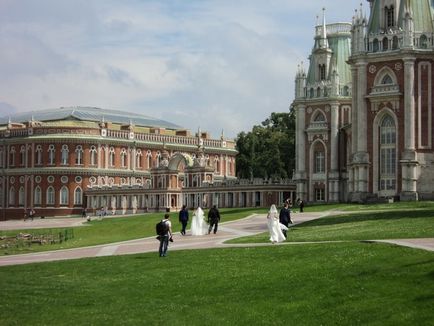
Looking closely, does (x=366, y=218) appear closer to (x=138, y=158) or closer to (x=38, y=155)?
(x=138, y=158)

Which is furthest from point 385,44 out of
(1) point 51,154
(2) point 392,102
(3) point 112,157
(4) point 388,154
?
(1) point 51,154

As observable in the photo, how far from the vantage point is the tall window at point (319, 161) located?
323 ft

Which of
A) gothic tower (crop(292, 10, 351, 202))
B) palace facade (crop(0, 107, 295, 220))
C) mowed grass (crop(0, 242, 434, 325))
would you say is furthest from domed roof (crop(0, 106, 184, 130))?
mowed grass (crop(0, 242, 434, 325))

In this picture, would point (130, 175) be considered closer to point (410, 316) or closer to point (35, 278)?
point (35, 278)

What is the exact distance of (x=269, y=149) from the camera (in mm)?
127812

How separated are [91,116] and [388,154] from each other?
6329 centimetres

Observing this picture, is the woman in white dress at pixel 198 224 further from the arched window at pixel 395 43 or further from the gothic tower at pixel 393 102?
the arched window at pixel 395 43

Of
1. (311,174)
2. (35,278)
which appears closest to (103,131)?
(311,174)

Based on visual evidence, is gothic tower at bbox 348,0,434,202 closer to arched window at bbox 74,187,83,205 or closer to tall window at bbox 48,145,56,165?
arched window at bbox 74,187,83,205

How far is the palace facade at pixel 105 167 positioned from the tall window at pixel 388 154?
79.3 ft

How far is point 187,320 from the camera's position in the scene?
77.2ft

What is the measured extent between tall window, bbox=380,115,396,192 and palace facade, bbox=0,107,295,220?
2417cm

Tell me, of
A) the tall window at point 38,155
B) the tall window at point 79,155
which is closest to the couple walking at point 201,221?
the tall window at point 79,155

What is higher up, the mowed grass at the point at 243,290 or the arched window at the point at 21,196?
the arched window at the point at 21,196
